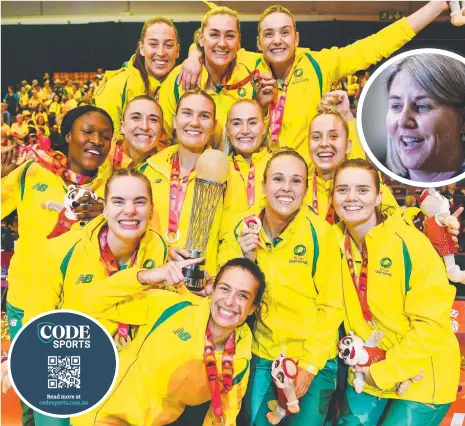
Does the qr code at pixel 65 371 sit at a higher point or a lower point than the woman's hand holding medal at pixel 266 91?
lower

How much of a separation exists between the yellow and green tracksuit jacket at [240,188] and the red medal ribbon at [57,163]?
639 mm

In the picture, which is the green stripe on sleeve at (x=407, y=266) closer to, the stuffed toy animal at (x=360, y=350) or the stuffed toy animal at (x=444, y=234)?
the stuffed toy animal at (x=444, y=234)

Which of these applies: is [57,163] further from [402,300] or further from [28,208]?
[402,300]

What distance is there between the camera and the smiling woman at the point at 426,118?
2561mm

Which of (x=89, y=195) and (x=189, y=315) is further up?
(x=89, y=195)

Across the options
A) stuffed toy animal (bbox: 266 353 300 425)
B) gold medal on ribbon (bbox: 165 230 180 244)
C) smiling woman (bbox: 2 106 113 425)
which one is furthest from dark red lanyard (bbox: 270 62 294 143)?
stuffed toy animal (bbox: 266 353 300 425)

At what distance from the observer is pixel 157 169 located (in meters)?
2.63

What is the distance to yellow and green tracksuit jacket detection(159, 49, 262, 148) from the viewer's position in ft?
8.66

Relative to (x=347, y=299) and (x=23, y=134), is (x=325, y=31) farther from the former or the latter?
(x=23, y=134)

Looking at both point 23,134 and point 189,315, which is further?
point 23,134

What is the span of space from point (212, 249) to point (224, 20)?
3.24ft

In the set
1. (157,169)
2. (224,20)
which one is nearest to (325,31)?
(224,20)

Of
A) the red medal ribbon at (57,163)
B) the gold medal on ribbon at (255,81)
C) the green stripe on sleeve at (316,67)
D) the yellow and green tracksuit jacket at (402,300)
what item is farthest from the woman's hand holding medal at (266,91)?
the red medal ribbon at (57,163)

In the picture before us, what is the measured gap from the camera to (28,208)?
2740mm
